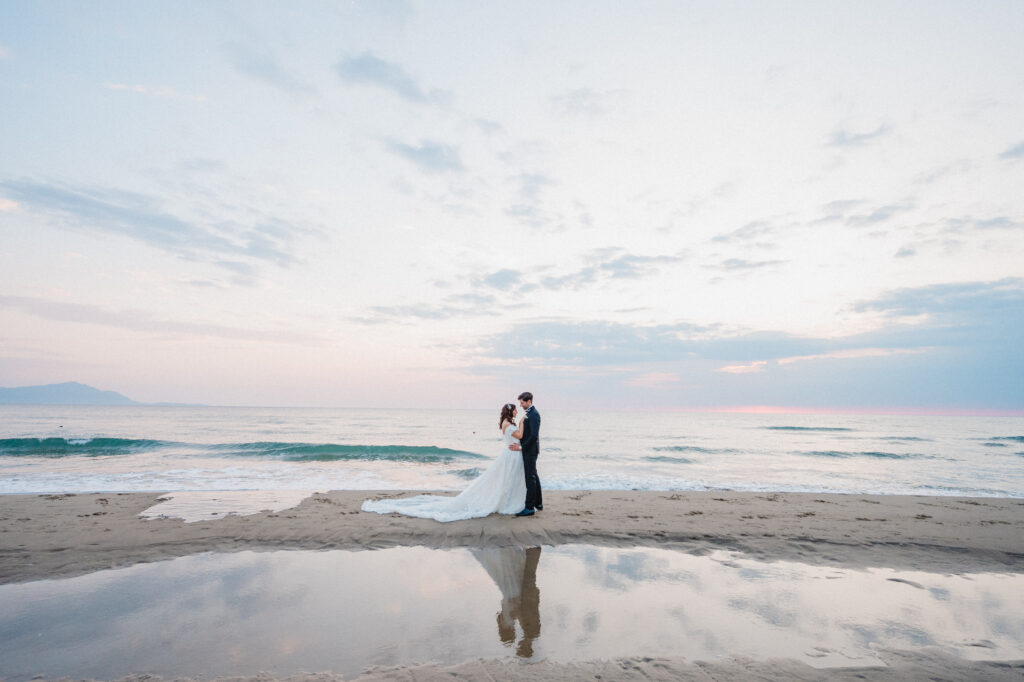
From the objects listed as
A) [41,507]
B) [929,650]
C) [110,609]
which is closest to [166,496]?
[41,507]

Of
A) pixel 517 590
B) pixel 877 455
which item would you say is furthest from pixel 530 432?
pixel 877 455

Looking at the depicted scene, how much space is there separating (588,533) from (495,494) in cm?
214

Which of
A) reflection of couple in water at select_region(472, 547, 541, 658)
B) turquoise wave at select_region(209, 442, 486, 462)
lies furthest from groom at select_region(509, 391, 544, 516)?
turquoise wave at select_region(209, 442, 486, 462)

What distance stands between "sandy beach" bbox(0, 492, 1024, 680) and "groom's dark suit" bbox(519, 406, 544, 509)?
0.38 m

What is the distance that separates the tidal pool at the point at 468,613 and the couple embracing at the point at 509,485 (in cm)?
249

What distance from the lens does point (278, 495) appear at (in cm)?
1195

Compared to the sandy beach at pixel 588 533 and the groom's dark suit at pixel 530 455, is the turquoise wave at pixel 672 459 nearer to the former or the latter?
the sandy beach at pixel 588 533

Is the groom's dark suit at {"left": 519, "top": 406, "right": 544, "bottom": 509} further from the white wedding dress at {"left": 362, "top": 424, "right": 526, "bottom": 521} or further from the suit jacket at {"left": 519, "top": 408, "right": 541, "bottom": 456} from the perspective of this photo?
the white wedding dress at {"left": 362, "top": 424, "right": 526, "bottom": 521}

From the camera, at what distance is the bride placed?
964cm

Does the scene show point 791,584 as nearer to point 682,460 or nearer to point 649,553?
point 649,553

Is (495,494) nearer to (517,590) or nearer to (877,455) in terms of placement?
(517,590)

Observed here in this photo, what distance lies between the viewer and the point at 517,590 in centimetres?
582

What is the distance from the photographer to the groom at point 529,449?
382 inches

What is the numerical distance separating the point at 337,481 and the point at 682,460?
67.1 ft
